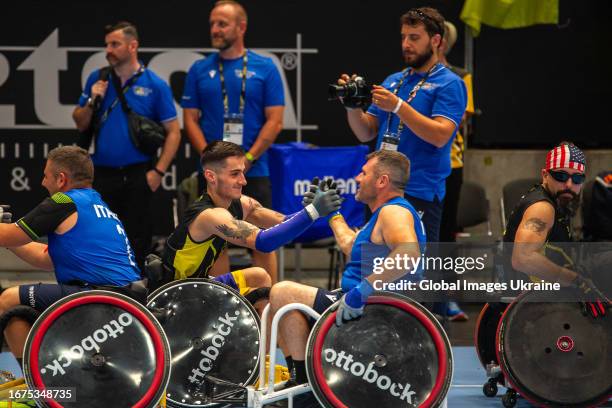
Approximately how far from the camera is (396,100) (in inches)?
235

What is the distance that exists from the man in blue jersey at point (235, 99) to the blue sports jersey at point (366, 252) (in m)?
2.35

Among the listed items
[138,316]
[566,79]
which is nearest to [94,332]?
[138,316]

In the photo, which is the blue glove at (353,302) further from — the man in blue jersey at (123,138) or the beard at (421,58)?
the man in blue jersey at (123,138)

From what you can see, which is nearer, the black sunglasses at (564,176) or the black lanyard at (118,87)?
the black sunglasses at (564,176)

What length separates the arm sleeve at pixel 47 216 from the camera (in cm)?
516

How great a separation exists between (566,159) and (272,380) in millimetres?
Result: 1955

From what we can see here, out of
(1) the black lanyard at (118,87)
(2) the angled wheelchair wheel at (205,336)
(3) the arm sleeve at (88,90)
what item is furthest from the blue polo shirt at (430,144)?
(3) the arm sleeve at (88,90)

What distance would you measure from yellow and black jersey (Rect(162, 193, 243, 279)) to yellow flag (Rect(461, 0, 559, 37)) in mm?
4656

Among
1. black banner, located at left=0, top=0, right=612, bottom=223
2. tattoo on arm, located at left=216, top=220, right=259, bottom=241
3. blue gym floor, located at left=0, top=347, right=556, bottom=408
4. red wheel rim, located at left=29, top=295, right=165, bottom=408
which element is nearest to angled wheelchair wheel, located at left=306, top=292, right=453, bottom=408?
red wheel rim, located at left=29, top=295, right=165, bottom=408

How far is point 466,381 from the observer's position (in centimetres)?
646

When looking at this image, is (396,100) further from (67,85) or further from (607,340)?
(67,85)

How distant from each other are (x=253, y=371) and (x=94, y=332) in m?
0.92

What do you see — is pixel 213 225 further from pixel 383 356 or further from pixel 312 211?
pixel 383 356

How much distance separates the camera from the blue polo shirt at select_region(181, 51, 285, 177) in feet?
24.8
